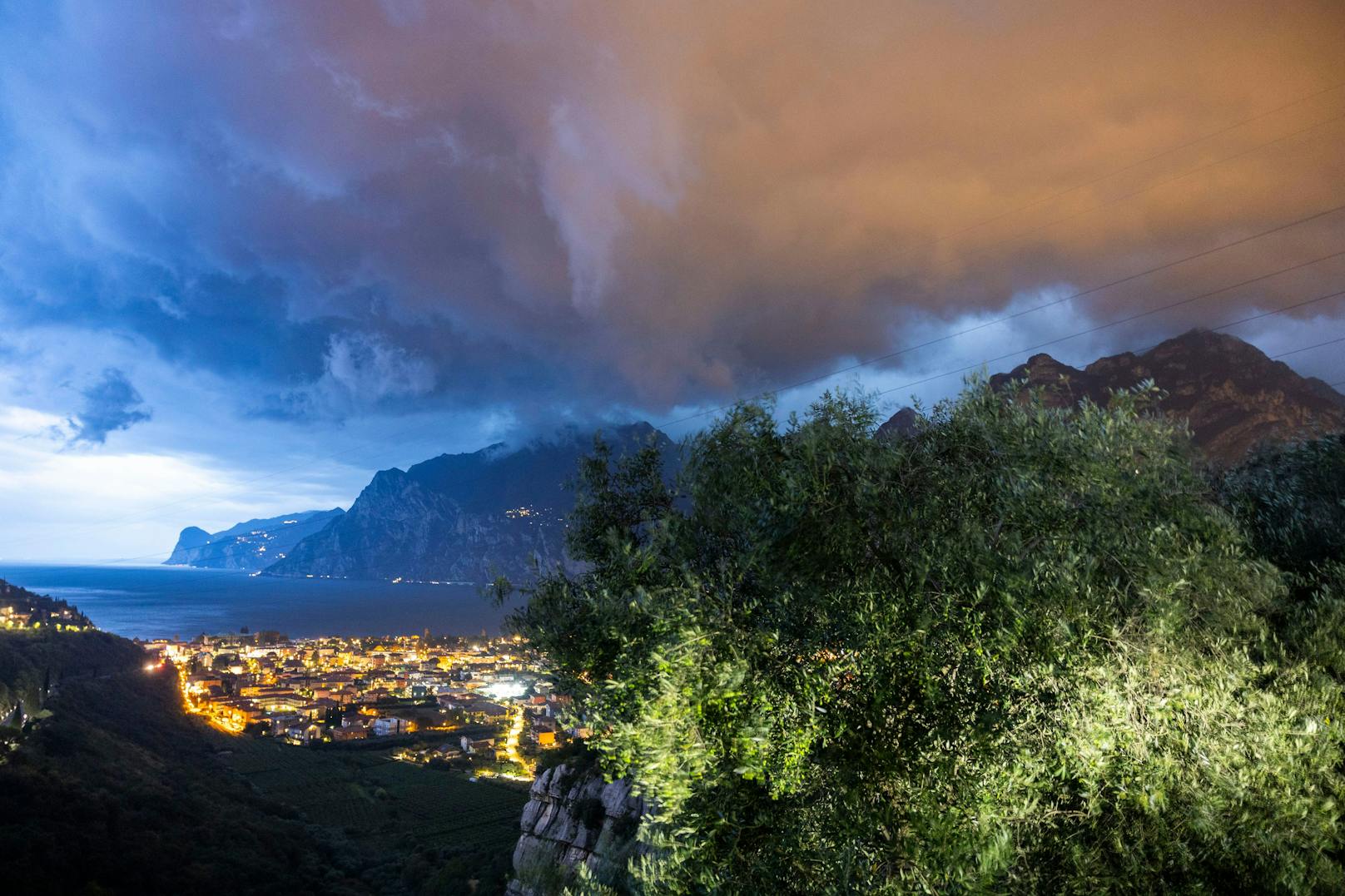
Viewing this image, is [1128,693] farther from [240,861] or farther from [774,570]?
[240,861]

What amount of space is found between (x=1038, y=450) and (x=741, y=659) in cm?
520

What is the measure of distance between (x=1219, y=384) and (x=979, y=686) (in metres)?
57.2

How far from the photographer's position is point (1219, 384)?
1972 inches

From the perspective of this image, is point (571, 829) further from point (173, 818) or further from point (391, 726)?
point (391, 726)

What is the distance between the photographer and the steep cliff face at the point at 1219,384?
42.1 metres

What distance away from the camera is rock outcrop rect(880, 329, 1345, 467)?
42.0 meters

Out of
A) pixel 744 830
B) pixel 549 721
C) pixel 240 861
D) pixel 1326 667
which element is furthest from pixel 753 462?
pixel 549 721

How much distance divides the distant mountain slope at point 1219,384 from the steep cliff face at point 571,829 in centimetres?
3311

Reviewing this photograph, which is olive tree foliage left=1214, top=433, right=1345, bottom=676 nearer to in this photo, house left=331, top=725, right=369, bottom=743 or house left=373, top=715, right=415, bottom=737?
house left=331, top=725, right=369, bottom=743

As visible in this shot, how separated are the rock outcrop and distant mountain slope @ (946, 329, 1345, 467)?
5 centimetres

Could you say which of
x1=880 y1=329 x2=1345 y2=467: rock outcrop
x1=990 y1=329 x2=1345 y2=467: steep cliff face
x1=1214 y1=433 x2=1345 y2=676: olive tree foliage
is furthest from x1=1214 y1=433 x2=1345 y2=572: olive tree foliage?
x1=880 y1=329 x2=1345 y2=467: rock outcrop

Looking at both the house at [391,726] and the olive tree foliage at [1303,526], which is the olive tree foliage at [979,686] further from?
the house at [391,726]

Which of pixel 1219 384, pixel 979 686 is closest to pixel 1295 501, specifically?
pixel 979 686

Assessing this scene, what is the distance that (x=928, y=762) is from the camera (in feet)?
25.8
